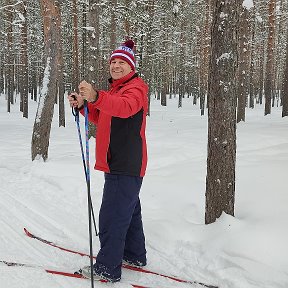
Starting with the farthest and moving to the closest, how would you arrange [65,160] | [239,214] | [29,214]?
[65,160]
[29,214]
[239,214]

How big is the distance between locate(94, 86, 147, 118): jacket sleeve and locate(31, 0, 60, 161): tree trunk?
667cm

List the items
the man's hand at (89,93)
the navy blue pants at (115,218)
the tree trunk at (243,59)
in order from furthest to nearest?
1. the tree trunk at (243,59)
2. the navy blue pants at (115,218)
3. the man's hand at (89,93)

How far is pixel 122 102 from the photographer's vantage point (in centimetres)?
330

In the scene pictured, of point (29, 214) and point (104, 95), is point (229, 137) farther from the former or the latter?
point (29, 214)

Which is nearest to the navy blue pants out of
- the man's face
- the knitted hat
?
the man's face

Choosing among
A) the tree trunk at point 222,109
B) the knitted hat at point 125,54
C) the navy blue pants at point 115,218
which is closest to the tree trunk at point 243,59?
A: the tree trunk at point 222,109

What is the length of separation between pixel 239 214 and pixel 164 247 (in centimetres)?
115

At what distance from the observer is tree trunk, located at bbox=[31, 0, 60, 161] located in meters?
9.71

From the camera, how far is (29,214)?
5.76m

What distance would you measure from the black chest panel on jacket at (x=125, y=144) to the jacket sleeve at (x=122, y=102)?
21 cm

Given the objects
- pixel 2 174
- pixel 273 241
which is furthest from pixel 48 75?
pixel 273 241

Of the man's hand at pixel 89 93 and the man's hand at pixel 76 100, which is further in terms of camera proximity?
the man's hand at pixel 76 100

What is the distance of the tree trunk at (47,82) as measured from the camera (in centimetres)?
971

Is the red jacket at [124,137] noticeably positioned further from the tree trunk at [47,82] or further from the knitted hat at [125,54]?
the tree trunk at [47,82]
